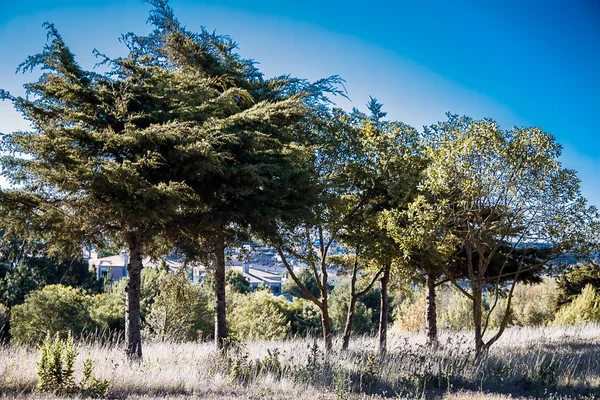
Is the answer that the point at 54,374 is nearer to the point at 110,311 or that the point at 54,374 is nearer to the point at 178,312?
the point at 178,312

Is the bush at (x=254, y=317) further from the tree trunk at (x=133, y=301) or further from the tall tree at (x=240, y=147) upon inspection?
the tree trunk at (x=133, y=301)

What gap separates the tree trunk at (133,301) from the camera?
808cm

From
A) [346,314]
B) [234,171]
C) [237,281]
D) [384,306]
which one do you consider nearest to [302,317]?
[346,314]

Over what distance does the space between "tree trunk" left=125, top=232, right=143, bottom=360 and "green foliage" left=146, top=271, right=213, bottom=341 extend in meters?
1.41

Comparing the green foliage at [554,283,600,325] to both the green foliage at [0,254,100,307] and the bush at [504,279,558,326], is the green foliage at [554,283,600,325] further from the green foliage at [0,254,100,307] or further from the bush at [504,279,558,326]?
the green foliage at [0,254,100,307]

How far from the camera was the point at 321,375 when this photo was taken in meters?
7.42

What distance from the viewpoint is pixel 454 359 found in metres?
9.09

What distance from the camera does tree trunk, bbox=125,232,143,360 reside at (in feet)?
26.5

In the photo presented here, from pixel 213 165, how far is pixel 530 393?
6.71 meters

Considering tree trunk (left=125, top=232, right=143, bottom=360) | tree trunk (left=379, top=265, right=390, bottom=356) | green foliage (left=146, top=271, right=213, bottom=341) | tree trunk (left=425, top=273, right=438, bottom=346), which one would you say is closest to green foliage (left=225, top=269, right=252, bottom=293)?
green foliage (left=146, top=271, right=213, bottom=341)

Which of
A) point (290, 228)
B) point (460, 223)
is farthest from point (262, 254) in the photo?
point (460, 223)

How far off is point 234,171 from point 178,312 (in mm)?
14867

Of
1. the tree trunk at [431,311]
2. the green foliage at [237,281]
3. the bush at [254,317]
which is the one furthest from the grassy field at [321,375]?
the green foliage at [237,281]

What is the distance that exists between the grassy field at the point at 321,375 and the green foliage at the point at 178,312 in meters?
1.33
